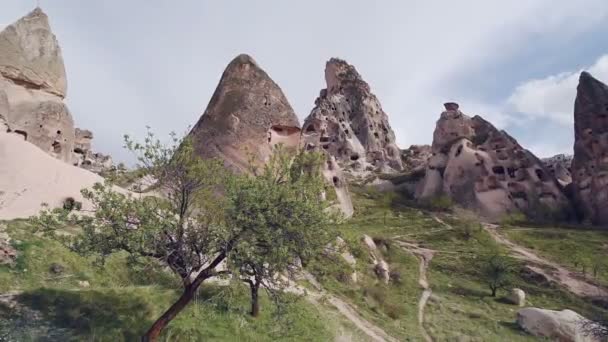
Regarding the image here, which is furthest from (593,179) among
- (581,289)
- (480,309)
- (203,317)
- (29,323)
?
(29,323)

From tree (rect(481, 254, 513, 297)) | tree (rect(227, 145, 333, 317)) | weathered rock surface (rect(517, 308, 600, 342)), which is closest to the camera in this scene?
tree (rect(227, 145, 333, 317))

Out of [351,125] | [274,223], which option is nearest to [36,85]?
[274,223]

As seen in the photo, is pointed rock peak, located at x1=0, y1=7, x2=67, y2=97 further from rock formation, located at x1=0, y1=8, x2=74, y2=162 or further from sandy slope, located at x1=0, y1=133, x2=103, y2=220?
sandy slope, located at x1=0, y1=133, x2=103, y2=220

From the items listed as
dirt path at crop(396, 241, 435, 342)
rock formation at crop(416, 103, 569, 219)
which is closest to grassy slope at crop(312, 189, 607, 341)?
dirt path at crop(396, 241, 435, 342)

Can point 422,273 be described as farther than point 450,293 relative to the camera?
Yes

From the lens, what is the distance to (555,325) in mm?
18859

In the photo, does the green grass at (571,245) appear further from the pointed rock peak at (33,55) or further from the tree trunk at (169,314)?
the pointed rock peak at (33,55)

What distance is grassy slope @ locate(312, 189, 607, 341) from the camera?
19125mm

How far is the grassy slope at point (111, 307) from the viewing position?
39.7 feet

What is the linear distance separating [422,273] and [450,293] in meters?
3.30

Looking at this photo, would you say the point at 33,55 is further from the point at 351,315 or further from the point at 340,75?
the point at 340,75

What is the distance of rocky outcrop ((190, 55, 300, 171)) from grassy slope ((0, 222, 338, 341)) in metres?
12.1

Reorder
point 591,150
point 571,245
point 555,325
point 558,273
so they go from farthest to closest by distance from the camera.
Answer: point 591,150
point 571,245
point 558,273
point 555,325

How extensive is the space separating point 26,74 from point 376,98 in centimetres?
7398
